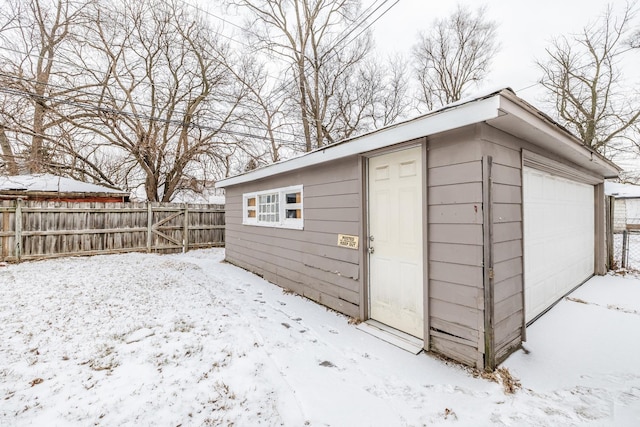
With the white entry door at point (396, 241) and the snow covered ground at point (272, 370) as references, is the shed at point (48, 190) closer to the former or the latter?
the snow covered ground at point (272, 370)

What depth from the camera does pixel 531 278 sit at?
3.35 m

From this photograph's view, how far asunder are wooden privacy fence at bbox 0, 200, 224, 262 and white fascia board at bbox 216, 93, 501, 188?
272 inches

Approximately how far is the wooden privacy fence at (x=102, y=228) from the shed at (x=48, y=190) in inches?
68.7

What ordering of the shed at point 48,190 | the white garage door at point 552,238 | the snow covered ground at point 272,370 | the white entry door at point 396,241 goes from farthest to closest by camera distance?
the shed at point 48,190 → the white garage door at point 552,238 → the white entry door at point 396,241 → the snow covered ground at point 272,370

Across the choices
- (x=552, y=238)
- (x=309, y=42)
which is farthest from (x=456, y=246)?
(x=309, y=42)

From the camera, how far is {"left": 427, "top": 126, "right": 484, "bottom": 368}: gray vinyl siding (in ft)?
7.91

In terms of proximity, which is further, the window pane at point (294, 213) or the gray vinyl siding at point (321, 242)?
the window pane at point (294, 213)

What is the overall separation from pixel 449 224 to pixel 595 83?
49.2 feet

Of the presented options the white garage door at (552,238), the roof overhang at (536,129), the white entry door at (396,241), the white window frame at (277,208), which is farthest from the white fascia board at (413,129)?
the white garage door at (552,238)

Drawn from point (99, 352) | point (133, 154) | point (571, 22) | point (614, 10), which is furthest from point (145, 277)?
point (614, 10)

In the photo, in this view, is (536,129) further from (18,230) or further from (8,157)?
(8,157)

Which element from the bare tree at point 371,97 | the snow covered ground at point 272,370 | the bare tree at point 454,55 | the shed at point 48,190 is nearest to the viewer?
the snow covered ground at point 272,370

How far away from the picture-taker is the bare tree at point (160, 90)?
10.7 metres

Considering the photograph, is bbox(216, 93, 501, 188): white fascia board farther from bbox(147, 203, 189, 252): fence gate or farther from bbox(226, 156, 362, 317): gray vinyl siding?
bbox(147, 203, 189, 252): fence gate
